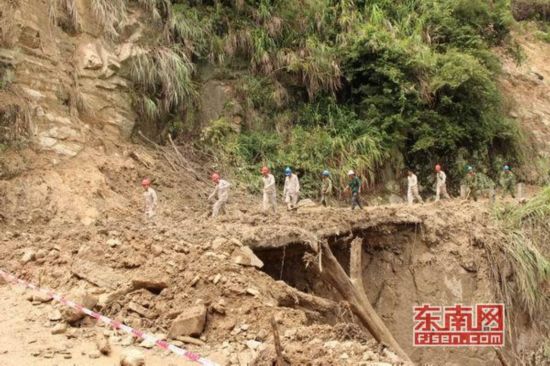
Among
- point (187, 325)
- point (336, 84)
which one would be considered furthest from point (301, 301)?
point (336, 84)

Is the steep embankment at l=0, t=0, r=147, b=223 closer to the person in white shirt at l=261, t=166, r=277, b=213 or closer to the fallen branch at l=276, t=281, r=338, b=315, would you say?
the person in white shirt at l=261, t=166, r=277, b=213

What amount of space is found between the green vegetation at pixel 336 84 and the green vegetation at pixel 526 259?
4.63 m

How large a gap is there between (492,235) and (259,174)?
5.86 meters

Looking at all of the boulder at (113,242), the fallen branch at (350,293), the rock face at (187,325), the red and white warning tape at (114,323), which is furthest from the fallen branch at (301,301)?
the boulder at (113,242)

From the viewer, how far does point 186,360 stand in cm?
475

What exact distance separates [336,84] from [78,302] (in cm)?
1159

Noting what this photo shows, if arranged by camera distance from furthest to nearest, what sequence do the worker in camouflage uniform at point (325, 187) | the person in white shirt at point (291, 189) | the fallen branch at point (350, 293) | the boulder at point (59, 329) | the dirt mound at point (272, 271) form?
the worker in camouflage uniform at point (325, 187)
the person in white shirt at point (291, 189)
the fallen branch at point (350, 293)
the dirt mound at point (272, 271)
the boulder at point (59, 329)

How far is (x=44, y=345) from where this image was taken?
4812 mm

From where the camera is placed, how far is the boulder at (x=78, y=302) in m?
5.24

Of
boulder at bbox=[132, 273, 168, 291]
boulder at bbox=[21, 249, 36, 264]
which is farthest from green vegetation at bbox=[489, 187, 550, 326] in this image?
boulder at bbox=[21, 249, 36, 264]

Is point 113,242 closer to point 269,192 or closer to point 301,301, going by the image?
point 301,301

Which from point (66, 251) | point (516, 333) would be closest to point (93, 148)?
point (66, 251)

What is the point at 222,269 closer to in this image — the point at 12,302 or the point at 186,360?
the point at 186,360

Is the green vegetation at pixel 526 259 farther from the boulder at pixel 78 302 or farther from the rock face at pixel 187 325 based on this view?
the boulder at pixel 78 302
